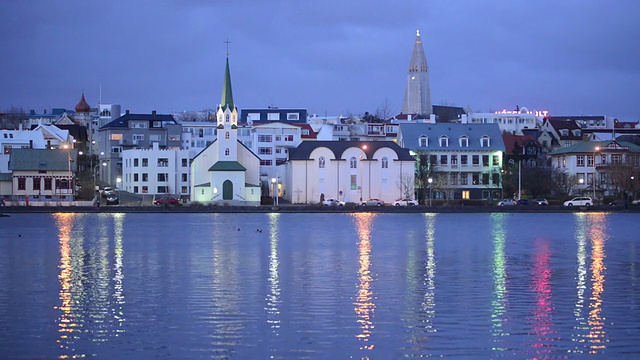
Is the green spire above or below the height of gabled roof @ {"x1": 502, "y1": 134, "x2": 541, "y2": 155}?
above

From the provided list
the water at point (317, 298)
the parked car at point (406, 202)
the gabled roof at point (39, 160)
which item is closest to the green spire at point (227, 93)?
the gabled roof at point (39, 160)

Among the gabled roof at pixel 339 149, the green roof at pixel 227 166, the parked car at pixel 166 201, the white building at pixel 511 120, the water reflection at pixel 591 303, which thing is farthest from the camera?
the white building at pixel 511 120

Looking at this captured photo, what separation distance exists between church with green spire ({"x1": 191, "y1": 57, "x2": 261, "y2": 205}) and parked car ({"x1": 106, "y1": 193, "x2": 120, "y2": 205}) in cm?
761

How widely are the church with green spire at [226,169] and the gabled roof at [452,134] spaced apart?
59.6 feet

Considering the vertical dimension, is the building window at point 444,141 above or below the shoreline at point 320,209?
above

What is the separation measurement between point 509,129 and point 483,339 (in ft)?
490

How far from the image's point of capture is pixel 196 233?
62250 mm

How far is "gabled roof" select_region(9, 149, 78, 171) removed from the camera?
9569 cm

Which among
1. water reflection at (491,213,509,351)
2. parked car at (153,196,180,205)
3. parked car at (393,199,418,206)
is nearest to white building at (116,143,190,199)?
parked car at (153,196,180,205)

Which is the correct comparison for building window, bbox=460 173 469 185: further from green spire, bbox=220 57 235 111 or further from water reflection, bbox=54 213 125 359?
water reflection, bbox=54 213 125 359

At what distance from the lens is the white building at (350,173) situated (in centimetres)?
9844

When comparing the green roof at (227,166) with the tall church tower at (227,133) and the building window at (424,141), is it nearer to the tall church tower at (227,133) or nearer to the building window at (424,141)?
the tall church tower at (227,133)

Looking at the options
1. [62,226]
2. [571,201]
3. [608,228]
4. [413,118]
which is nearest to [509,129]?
[413,118]

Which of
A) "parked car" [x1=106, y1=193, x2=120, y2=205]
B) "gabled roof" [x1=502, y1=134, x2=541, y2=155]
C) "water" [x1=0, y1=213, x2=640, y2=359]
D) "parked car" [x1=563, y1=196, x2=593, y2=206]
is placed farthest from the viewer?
"gabled roof" [x1=502, y1=134, x2=541, y2=155]
